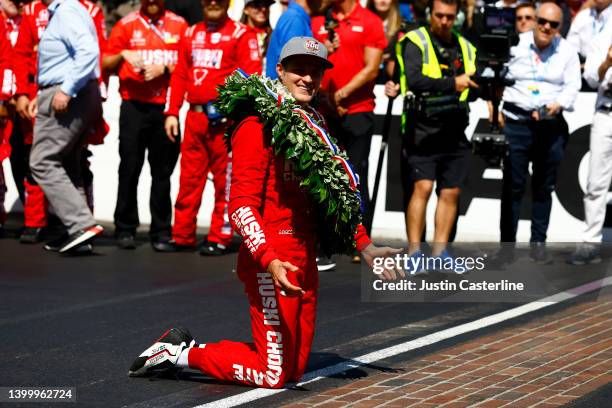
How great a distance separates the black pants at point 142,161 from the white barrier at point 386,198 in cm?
126

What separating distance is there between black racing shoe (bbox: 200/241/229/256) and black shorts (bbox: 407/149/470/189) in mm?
2014

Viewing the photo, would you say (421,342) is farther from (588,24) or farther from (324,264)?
(588,24)

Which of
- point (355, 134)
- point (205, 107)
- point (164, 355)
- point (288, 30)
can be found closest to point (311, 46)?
point (164, 355)

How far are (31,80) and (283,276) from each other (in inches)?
283

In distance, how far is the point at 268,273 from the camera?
6820 mm

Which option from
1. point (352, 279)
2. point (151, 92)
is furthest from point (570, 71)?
point (151, 92)

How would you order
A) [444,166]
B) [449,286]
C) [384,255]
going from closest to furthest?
[384,255] < [449,286] < [444,166]

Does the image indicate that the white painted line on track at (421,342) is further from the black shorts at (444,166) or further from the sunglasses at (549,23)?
the sunglasses at (549,23)

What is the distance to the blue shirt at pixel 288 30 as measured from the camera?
10.8 metres

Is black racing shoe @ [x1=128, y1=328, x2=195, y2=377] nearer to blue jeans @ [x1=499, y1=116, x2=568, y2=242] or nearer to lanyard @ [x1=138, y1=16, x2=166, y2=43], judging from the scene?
blue jeans @ [x1=499, y1=116, x2=568, y2=242]

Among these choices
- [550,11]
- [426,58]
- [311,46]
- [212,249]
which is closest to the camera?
[311,46]

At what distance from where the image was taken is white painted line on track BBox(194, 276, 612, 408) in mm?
6723

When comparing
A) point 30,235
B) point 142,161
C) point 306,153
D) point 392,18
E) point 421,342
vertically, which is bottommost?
point 30,235

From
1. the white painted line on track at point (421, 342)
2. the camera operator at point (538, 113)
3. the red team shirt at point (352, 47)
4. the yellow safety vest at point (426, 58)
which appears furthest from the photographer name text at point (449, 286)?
the red team shirt at point (352, 47)
